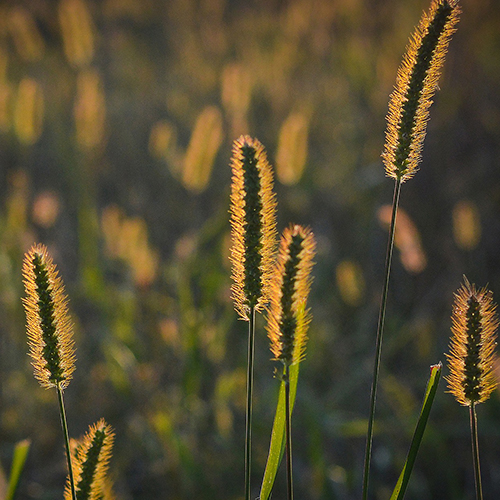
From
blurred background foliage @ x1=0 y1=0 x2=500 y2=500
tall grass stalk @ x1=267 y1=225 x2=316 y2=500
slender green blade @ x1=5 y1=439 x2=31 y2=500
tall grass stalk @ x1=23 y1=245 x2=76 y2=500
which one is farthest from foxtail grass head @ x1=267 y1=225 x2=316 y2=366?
blurred background foliage @ x1=0 y1=0 x2=500 y2=500

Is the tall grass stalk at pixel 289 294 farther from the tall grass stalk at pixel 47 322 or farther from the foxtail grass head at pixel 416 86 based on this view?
the tall grass stalk at pixel 47 322

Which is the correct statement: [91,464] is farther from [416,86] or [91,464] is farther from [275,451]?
[416,86]

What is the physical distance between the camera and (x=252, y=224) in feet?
2.12

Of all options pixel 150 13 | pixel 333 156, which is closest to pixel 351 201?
pixel 333 156

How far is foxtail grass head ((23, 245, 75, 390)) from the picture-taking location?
2.22 ft

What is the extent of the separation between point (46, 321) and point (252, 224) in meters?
0.29

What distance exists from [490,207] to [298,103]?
4.93 ft

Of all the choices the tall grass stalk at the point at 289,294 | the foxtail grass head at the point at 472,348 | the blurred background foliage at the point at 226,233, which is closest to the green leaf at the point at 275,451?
the tall grass stalk at the point at 289,294

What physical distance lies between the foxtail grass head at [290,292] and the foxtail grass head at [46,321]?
0.91ft

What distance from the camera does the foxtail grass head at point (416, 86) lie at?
0.66 metres

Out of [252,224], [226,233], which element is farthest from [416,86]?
[226,233]

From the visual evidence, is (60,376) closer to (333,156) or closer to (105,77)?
(333,156)

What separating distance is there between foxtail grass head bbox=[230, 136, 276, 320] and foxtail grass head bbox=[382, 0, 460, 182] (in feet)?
0.57

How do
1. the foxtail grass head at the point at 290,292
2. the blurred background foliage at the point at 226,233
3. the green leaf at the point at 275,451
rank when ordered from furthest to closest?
the blurred background foliage at the point at 226,233 → the green leaf at the point at 275,451 → the foxtail grass head at the point at 290,292
